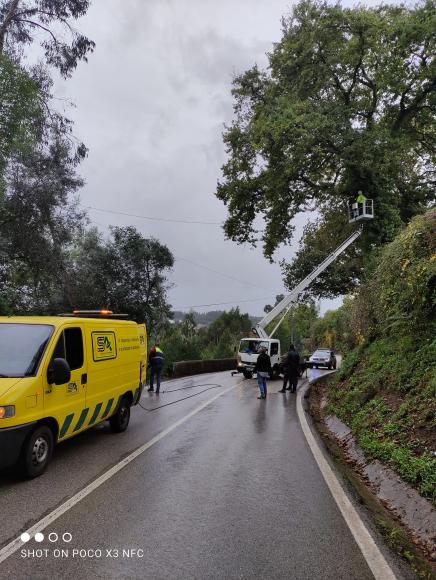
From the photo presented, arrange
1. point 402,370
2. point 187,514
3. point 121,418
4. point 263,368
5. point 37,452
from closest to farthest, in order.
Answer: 1. point 187,514
2. point 37,452
3. point 121,418
4. point 402,370
5. point 263,368

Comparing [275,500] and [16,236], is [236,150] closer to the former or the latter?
[16,236]

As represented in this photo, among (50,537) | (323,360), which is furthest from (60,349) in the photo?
(323,360)

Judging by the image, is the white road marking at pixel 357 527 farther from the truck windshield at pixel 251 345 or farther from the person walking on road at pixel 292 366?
the truck windshield at pixel 251 345

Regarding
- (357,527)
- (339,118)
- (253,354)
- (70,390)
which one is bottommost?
(357,527)

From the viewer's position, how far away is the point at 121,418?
8273mm

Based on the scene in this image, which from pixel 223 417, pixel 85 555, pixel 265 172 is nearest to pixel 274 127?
pixel 265 172

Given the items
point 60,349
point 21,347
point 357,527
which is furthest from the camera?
point 60,349

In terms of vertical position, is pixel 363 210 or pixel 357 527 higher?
pixel 363 210

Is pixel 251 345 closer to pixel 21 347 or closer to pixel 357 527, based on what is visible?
pixel 21 347

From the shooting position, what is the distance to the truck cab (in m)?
21.9

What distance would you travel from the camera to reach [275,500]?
4789 millimetres

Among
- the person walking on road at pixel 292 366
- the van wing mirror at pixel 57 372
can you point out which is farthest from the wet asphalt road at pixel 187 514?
the person walking on road at pixel 292 366

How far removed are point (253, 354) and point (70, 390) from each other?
16615 millimetres

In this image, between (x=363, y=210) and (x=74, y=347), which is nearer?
(x=74, y=347)
